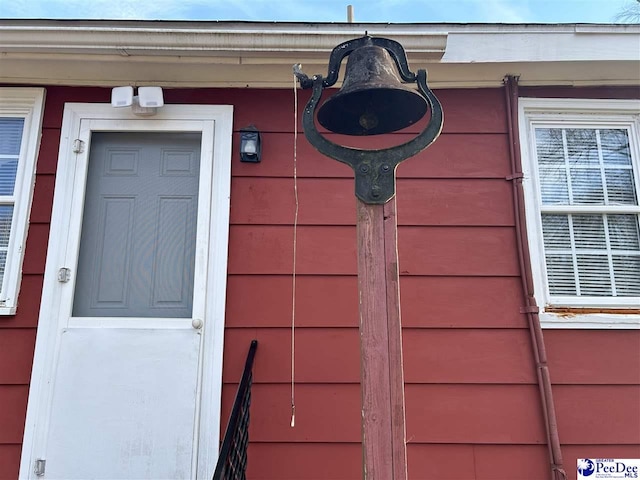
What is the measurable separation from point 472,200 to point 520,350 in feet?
2.52

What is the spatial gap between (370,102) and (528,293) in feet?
4.20

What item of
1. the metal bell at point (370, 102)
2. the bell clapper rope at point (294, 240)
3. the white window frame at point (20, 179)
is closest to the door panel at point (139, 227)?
the white window frame at point (20, 179)

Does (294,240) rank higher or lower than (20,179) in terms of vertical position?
lower

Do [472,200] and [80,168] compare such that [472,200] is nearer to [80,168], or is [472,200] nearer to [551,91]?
[551,91]

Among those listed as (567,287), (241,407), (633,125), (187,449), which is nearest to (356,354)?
(241,407)

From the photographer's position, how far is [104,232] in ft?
7.32

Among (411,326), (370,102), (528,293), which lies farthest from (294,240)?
(528,293)

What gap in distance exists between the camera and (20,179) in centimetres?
224

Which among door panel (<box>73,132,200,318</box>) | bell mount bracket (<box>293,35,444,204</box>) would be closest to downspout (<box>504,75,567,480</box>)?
bell mount bracket (<box>293,35,444,204</box>)

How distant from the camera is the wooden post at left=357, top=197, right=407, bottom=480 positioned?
1159 mm

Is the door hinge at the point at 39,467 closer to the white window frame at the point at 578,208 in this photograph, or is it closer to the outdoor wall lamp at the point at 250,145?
the outdoor wall lamp at the point at 250,145

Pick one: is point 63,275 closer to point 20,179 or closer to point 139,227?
point 139,227

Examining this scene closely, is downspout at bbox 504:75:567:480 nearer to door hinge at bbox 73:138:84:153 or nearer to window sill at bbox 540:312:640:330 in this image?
window sill at bbox 540:312:640:330

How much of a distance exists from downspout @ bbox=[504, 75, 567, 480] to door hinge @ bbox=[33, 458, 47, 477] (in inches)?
89.4
